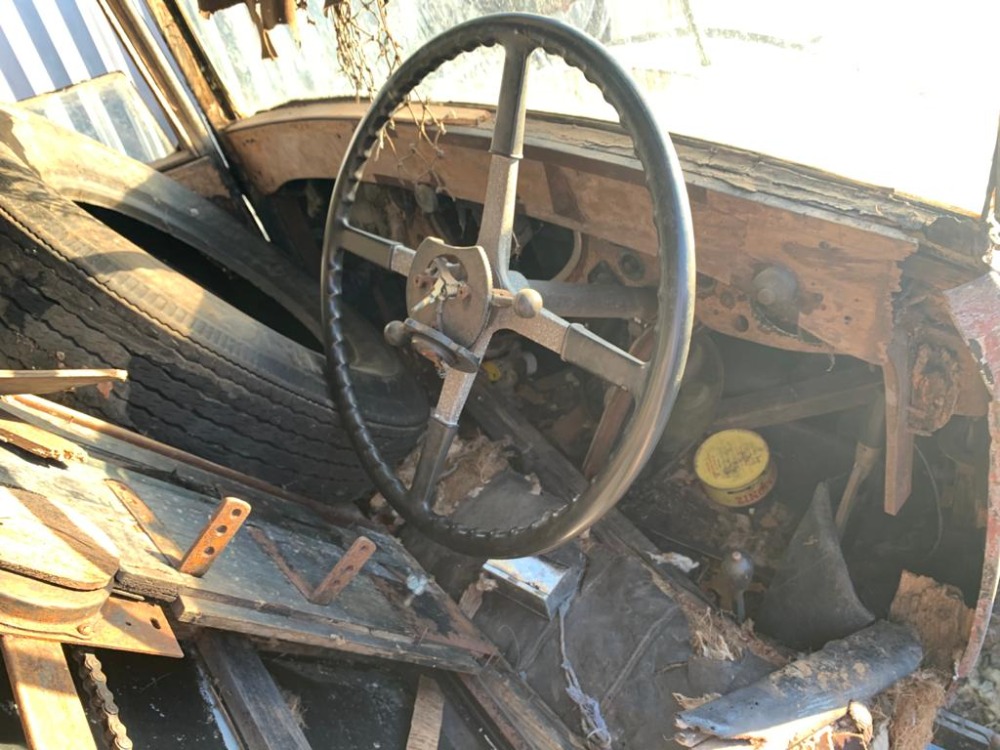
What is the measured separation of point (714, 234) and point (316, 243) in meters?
1.64

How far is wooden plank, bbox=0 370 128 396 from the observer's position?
1.40 metres

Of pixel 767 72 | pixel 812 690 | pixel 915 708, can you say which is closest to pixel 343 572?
pixel 812 690

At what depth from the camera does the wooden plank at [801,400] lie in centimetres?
Result: 206

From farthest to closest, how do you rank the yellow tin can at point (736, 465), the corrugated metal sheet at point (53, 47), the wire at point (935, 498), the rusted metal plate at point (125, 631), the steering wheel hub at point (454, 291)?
1. the corrugated metal sheet at point (53, 47)
2. the yellow tin can at point (736, 465)
3. the wire at point (935, 498)
4. the steering wheel hub at point (454, 291)
5. the rusted metal plate at point (125, 631)

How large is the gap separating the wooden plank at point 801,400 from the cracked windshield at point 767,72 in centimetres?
58

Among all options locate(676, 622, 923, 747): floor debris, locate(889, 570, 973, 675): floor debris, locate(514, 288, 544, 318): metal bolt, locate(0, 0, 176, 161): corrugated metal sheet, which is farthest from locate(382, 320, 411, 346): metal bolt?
locate(0, 0, 176, 161): corrugated metal sheet

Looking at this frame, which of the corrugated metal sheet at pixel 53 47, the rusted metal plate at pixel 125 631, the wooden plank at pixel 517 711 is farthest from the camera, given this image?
the corrugated metal sheet at pixel 53 47

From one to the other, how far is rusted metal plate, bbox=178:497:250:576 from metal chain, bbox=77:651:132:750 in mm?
208

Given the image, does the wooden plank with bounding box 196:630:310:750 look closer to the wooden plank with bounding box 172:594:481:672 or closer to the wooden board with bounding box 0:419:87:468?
the wooden plank with bounding box 172:594:481:672

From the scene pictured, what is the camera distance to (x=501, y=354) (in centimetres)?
246

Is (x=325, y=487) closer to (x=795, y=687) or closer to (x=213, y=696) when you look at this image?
(x=213, y=696)

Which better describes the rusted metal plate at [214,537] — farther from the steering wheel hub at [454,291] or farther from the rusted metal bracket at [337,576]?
the steering wheel hub at [454,291]

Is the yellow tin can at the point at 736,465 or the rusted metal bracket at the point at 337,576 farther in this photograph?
the yellow tin can at the point at 736,465

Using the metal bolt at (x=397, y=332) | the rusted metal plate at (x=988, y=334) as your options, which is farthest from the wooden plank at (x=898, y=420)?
the metal bolt at (x=397, y=332)
